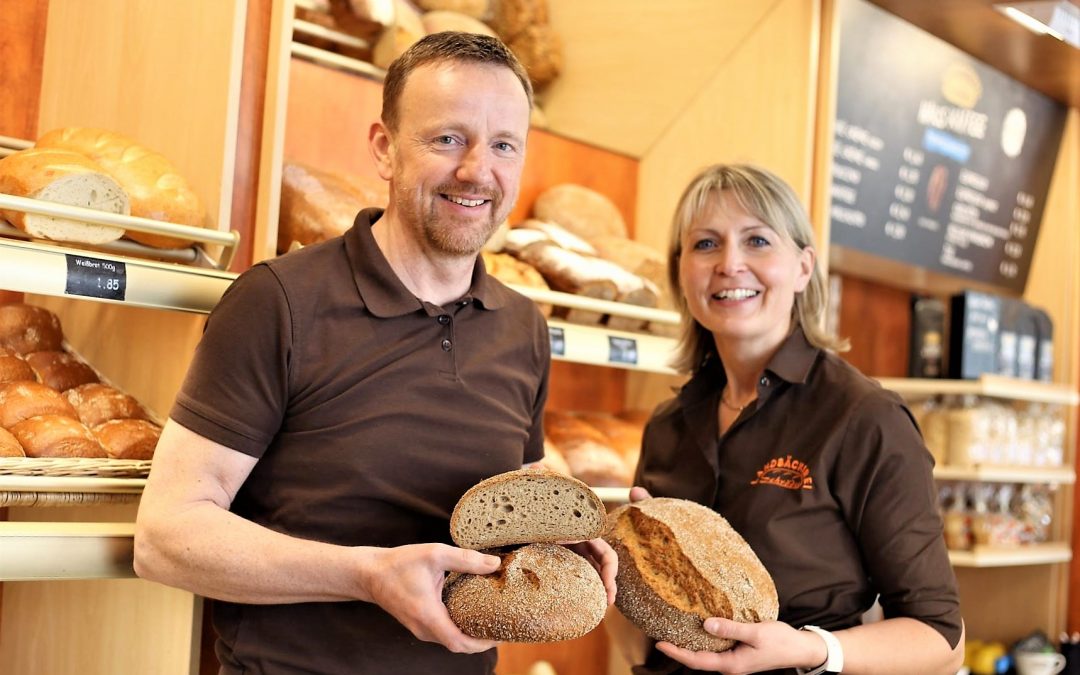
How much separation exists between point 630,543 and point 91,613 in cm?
103

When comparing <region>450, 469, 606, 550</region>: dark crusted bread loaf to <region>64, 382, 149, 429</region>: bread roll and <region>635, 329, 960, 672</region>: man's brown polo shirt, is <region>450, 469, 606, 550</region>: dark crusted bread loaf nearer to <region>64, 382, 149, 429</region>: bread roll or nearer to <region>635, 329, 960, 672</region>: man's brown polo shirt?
<region>635, 329, 960, 672</region>: man's brown polo shirt

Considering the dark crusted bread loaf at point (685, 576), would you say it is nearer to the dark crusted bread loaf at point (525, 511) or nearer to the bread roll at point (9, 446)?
the dark crusted bread loaf at point (525, 511)

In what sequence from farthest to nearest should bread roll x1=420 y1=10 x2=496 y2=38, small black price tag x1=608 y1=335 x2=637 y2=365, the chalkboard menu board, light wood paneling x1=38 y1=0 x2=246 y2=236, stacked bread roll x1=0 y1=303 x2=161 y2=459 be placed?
the chalkboard menu board → bread roll x1=420 y1=10 x2=496 y2=38 → small black price tag x1=608 y1=335 x2=637 y2=365 → light wood paneling x1=38 y1=0 x2=246 y2=236 → stacked bread roll x1=0 y1=303 x2=161 y2=459

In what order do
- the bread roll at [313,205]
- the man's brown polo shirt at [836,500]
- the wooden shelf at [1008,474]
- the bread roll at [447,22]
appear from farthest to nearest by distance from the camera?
the wooden shelf at [1008,474], the bread roll at [447,22], the bread roll at [313,205], the man's brown polo shirt at [836,500]

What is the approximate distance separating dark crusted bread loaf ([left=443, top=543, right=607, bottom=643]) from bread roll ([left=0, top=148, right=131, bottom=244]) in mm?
894

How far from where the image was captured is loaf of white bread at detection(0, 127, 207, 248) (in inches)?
70.5

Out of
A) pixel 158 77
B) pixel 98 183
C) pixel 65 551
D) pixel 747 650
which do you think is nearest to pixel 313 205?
pixel 158 77

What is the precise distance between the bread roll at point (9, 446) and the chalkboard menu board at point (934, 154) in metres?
2.55

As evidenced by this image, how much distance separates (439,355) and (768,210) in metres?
0.74

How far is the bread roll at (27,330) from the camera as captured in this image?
199cm

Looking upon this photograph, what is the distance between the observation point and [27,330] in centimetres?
201


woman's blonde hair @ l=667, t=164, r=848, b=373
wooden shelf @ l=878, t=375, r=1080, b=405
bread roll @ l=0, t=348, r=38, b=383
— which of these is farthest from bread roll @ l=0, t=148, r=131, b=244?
wooden shelf @ l=878, t=375, r=1080, b=405

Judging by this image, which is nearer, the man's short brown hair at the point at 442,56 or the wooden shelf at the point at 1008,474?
the man's short brown hair at the point at 442,56

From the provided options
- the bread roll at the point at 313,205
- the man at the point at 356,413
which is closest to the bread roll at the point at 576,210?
the bread roll at the point at 313,205
